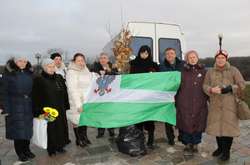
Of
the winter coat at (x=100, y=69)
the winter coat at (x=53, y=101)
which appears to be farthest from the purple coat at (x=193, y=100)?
the winter coat at (x=53, y=101)

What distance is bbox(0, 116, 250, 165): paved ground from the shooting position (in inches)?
237

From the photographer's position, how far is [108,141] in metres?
7.56

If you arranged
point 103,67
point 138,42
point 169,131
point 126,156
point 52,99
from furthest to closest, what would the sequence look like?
point 138,42 → point 103,67 → point 169,131 → point 126,156 → point 52,99

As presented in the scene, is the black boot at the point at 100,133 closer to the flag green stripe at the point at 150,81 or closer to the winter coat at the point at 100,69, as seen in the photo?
the winter coat at the point at 100,69

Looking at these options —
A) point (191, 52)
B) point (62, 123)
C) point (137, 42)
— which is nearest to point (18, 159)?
point (62, 123)

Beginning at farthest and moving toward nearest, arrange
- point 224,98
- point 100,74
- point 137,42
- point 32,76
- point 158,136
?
point 137,42 < point 158,136 < point 100,74 < point 32,76 < point 224,98

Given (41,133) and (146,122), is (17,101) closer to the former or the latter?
(41,133)

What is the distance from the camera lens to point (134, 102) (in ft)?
20.8

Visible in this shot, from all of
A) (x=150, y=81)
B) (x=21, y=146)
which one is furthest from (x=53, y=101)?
(x=150, y=81)

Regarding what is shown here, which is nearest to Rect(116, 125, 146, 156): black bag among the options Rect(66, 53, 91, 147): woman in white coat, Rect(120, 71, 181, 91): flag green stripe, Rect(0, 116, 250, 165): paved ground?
Rect(0, 116, 250, 165): paved ground

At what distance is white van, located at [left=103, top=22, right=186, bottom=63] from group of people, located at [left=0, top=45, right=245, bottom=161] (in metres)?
4.32

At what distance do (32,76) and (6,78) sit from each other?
457 millimetres

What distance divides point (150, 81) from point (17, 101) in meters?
2.31

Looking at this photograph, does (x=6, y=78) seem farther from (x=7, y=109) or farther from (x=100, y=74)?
(x=100, y=74)
